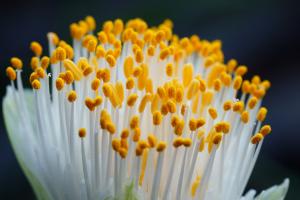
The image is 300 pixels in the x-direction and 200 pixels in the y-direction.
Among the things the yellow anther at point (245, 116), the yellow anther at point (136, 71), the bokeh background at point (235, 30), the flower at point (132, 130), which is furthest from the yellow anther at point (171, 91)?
the bokeh background at point (235, 30)

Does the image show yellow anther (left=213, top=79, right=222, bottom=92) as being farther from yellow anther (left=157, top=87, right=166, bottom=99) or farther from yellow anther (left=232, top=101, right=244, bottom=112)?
yellow anther (left=157, top=87, right=166, bottom=99)

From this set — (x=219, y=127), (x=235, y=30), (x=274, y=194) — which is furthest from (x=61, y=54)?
(x=235, y=30)

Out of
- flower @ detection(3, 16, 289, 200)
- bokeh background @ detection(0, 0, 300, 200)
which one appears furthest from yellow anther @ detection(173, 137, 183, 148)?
bokeh background @ detection(0, 0, 300, 200)

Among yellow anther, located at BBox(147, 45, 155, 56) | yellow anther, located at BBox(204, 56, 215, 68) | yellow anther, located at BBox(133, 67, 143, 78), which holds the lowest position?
yellow anther, located at BBox(133, 67, 143, 78)

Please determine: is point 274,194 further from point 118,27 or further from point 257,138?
point 118,27

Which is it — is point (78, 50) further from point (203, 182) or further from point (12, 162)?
point (12, 162)

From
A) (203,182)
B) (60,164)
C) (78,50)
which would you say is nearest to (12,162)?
(78,50)
